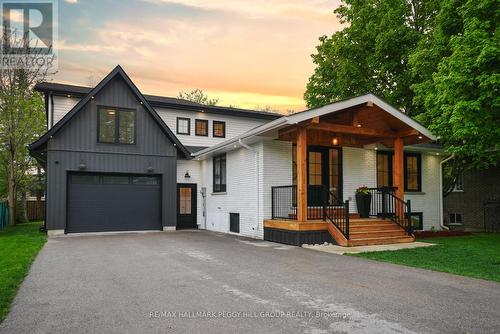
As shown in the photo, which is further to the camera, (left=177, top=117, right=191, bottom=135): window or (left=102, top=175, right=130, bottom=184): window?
(left=177, top=117, right=191, bottom=135): window

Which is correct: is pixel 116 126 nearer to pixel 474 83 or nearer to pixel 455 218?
pixel 474 83

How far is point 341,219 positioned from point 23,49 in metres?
17.1

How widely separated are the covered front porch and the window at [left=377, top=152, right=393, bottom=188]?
0.52m

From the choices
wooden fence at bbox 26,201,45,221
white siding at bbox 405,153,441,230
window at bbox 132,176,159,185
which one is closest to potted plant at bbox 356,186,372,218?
white siding at bbox 405,153,441,230

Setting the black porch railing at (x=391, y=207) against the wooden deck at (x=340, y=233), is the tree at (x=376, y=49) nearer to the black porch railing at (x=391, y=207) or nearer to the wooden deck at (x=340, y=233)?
the black porch railing at (x=391, y=207)

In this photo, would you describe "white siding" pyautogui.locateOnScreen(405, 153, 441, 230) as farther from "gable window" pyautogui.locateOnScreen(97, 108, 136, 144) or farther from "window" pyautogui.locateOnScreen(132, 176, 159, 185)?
"gable window" pyautogui.locateOnScreen(97, 108, 136, 144)

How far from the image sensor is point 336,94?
858 inches


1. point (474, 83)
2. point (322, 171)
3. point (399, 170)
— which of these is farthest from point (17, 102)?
point (474, 83)

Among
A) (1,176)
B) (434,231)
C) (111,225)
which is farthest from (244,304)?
(1,176)

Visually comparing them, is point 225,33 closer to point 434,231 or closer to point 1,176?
point 434,231

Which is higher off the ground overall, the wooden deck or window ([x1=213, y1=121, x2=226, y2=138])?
window ([x1=213, y1=121, x2=226, y2=138])

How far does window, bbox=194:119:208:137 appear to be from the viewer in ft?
66.5

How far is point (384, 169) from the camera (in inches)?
624

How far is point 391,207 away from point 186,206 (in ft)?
29.4
